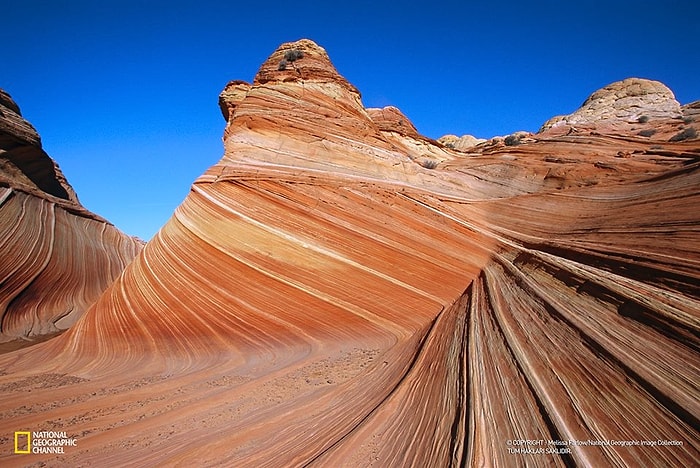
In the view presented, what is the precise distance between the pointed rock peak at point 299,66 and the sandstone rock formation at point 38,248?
37.9 feet

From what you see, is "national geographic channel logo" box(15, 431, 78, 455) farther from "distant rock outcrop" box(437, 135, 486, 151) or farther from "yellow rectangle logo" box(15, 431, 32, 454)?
"distant rock outcrop" box(437, 135, 486, 151)

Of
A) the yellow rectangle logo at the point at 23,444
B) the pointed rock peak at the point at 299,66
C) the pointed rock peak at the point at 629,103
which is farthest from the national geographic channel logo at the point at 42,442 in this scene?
the pointed rock peak at the point at 629,103

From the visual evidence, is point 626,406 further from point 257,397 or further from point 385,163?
point 385,163

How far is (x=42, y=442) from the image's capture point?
124 inches

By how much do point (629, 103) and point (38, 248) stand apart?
2736 cm

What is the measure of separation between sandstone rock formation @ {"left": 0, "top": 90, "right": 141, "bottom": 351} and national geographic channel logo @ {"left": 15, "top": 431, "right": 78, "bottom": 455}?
368 inches

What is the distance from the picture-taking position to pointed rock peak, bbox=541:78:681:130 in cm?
1302

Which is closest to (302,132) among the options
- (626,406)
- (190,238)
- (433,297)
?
(190,238)

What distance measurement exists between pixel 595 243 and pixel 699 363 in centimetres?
258

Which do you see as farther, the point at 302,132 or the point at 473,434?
the point at 302,132

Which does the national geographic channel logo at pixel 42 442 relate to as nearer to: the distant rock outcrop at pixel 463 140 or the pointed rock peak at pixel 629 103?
the pointed rock peak at pixel 629 103

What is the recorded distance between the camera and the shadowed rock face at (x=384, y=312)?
104 inches

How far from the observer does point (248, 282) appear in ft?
21.5

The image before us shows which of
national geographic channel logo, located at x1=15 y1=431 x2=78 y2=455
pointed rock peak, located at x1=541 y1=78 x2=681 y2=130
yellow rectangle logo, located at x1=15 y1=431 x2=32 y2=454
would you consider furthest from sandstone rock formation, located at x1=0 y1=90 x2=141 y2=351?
pointed rock peak, located at x1=541 y1=78 x2=681 y2=130
